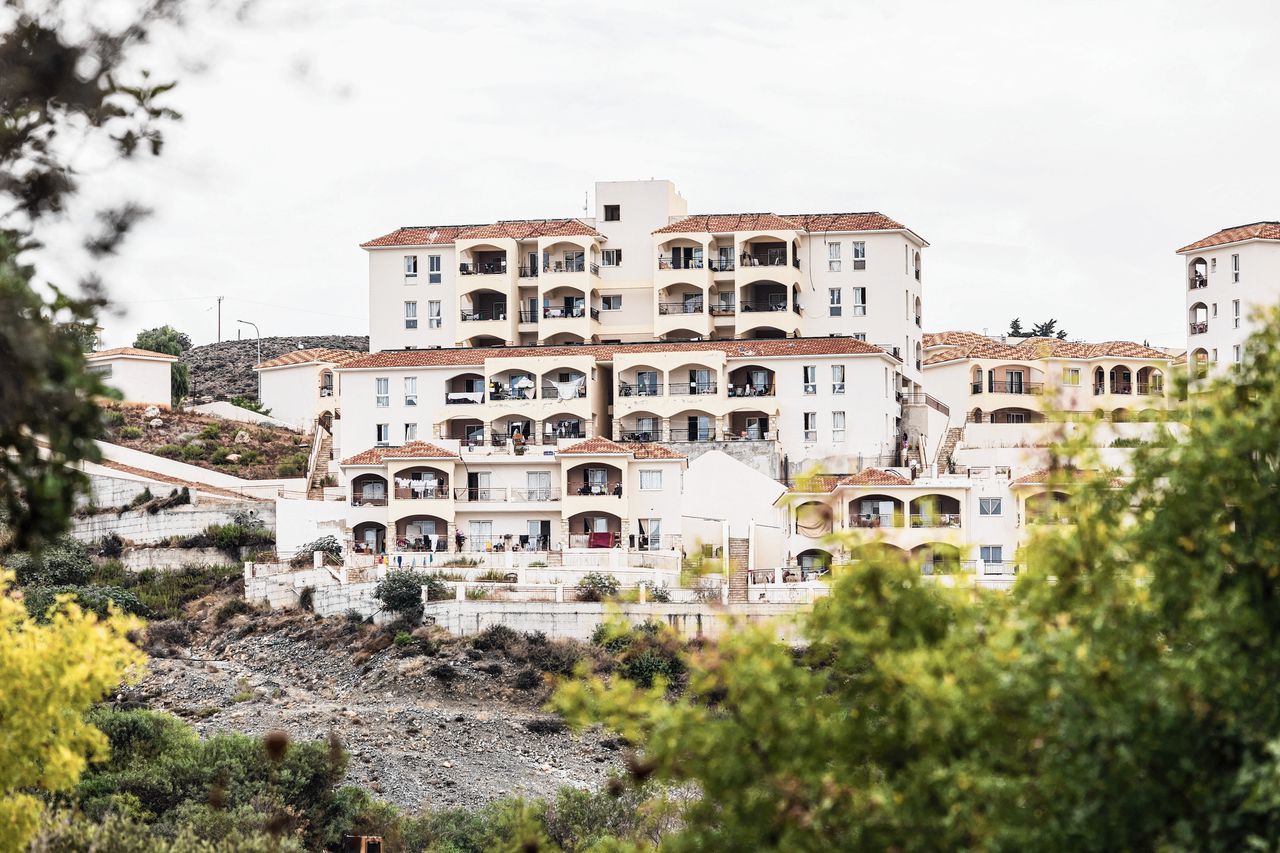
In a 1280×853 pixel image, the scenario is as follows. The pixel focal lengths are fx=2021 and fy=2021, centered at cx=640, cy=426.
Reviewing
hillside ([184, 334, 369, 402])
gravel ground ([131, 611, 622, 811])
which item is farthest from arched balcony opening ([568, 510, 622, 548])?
hillside ([184, 334, 369, 402])

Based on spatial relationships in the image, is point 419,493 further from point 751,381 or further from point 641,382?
point 751,381

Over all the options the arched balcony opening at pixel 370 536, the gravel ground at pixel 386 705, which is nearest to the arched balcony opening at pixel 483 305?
the arched balcony opening at pixel 370 536

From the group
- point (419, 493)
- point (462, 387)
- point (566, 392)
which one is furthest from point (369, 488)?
point (566, 392)

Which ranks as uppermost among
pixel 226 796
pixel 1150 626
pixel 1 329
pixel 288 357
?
pixel 288 357

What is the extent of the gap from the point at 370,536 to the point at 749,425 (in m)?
17.1

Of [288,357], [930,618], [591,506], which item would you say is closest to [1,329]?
[930,618]

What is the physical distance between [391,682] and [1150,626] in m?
51.5

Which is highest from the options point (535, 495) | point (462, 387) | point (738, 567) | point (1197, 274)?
point (1197, 274)

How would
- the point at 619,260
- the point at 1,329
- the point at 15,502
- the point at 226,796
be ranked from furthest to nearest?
1. the point at 619,260
2. the point at 226,796
3. the point at 15,502
4. the point at 1,329

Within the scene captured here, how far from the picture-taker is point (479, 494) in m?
82.4

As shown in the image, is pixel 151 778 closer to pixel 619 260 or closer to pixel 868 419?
pixel 868 419

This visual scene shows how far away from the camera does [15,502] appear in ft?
60.4

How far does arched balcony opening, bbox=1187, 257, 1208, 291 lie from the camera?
363 feet

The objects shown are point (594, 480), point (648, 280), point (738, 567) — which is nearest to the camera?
point (738, 567)
